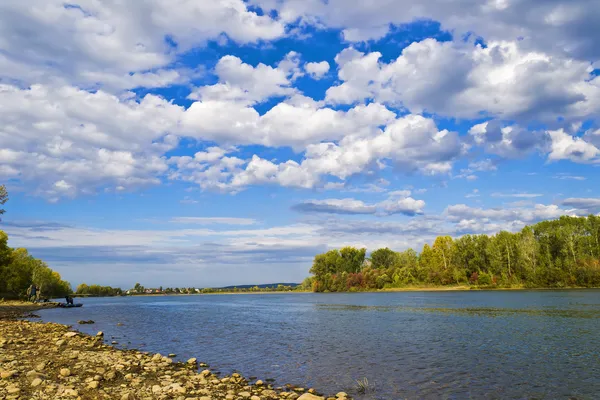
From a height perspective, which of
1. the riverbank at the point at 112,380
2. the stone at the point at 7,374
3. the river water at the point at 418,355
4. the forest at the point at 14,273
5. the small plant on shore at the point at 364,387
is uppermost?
the forest at the point at 14,273

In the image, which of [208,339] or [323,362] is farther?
[208,339]

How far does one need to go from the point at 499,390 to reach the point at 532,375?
4.12 meters

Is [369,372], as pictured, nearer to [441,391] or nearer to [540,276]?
[441,391]

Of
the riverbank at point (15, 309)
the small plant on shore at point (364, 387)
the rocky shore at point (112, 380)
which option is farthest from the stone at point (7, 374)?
the riverbank at point (15, 309)

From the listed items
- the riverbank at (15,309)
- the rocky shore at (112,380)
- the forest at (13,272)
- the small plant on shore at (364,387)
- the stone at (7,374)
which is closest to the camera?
the rocky shore at (112,380)

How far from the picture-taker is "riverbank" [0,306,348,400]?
15700 mm

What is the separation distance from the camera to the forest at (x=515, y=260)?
131375mm

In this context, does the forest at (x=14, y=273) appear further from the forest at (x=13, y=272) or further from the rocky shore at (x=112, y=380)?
the rocky shore at (x=112, y=380)

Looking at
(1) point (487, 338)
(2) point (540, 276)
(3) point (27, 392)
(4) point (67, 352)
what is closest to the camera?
(3) point (27, 392)

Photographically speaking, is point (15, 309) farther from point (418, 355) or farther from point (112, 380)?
point (418, 355)

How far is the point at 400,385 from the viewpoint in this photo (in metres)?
20.1

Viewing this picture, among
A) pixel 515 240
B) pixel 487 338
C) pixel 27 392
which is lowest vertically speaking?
pixel 487 338

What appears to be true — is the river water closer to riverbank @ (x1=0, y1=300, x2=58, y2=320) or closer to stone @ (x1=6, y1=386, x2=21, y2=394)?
stone @ (x1=6, y1=386, x2=21, y2=394)

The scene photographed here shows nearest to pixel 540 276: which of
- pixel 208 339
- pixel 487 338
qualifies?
pixel 487 338
